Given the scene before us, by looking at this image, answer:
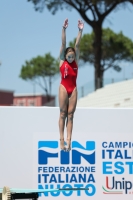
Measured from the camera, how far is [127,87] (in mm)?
23375

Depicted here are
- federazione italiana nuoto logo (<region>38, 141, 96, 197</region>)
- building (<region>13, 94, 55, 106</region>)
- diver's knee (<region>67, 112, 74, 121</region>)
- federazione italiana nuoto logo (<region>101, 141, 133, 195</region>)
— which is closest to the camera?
diver's knee (<region>67, 112, 74, 121</region>)

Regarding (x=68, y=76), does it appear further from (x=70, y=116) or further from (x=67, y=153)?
Answer: (x=67, y=153)

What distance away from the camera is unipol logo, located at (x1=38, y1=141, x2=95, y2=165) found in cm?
1019

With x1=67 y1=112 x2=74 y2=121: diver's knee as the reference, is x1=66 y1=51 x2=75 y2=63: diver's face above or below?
above

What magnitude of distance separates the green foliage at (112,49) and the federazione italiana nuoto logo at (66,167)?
30165mm

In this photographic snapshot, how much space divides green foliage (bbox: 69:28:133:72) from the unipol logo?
98.8 feet

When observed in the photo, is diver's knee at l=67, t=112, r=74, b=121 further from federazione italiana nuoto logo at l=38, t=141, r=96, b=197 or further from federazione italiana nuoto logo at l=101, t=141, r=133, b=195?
federazione italiana nuoto logo at l=101, t=141, r=133, b=195

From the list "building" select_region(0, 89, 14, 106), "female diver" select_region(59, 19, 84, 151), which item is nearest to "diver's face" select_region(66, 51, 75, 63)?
"female diver" select_region(59, 19, 84, 151)

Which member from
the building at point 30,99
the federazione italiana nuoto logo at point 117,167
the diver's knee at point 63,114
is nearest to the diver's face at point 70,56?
the diver's knee at point 63,114

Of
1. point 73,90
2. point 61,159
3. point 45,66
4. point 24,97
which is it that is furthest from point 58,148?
point 24,97

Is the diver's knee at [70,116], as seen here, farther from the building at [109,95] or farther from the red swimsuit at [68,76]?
the building at [109,95]

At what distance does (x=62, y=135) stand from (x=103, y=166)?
4.98ft

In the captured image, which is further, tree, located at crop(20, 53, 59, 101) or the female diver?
tree, located at crop(20, 53, 59, 101)

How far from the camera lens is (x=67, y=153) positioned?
1022 centimetres
